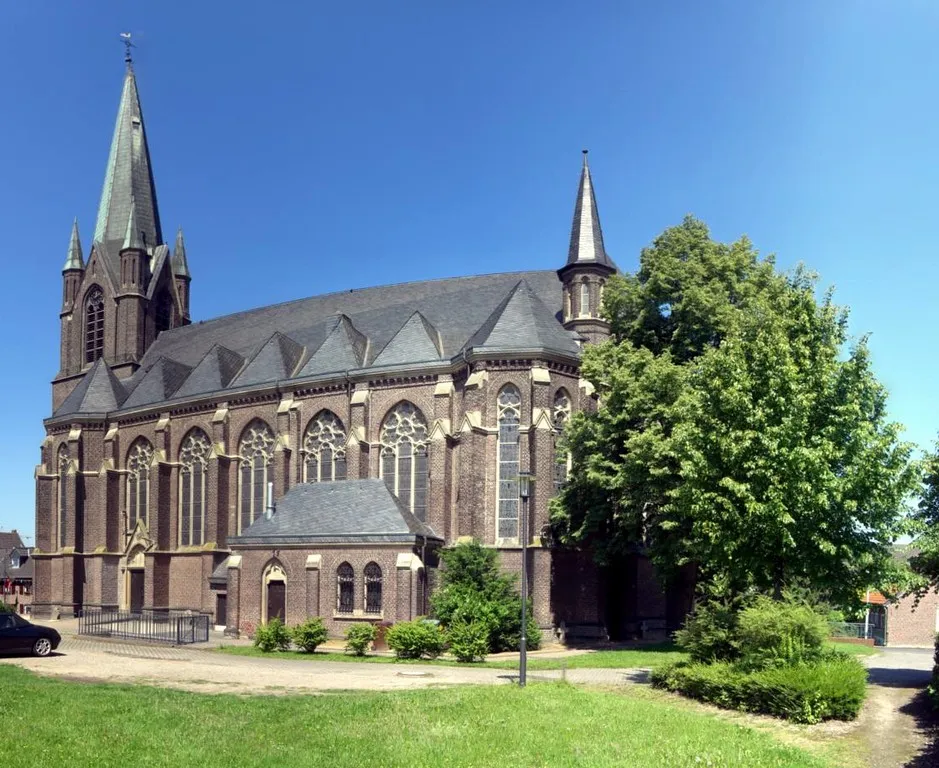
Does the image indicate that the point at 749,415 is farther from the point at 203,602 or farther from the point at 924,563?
the point at 203,602

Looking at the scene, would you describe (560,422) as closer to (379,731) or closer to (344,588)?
(344,588)

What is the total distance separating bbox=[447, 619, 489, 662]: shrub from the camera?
96.7ft

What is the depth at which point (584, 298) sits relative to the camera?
143ft

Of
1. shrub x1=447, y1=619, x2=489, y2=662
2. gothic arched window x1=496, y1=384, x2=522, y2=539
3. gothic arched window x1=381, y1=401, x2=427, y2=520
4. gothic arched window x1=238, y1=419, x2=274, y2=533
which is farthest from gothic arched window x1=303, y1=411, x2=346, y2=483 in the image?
shrub x1=447, y1=619, x2=489, y2=662

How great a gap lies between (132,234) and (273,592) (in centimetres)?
3248

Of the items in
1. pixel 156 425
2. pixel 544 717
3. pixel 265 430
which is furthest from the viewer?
pixel 156 425

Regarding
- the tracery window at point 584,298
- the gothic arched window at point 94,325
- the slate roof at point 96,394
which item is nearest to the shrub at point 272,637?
the tracery window at point 584,298

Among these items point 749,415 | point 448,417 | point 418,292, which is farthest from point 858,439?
point 418,292

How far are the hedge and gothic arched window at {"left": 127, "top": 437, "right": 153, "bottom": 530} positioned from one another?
137 ft

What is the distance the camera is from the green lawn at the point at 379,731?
1399cm

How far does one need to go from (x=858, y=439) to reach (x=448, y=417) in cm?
2314

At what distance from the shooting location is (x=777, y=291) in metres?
31.4

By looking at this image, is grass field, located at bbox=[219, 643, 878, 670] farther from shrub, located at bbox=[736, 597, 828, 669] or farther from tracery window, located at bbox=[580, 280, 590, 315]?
tracery window, located at bbox=[580, 280, 590, 315]

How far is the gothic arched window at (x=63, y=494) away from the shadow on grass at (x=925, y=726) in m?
49.1
